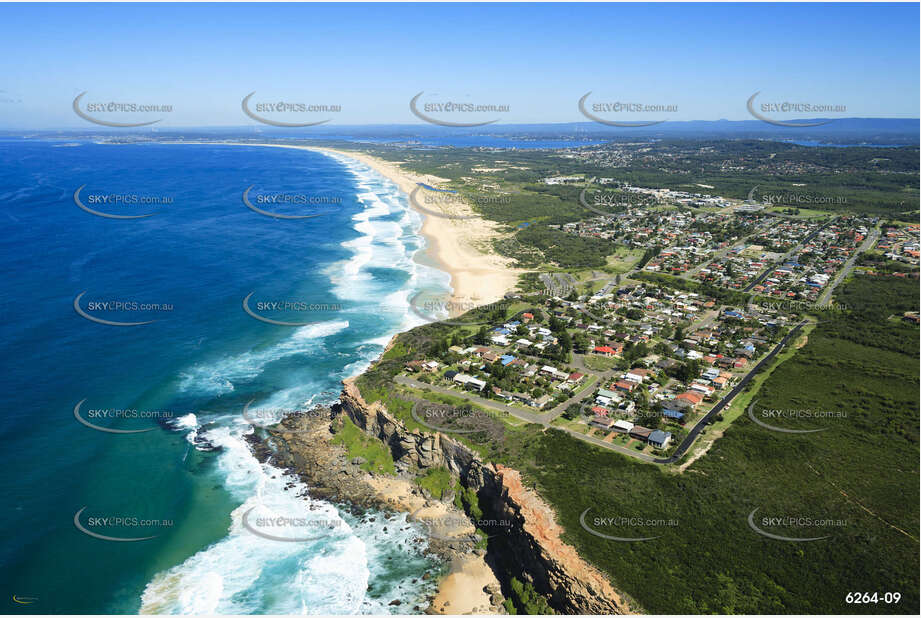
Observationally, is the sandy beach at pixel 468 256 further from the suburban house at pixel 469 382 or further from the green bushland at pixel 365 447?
the green bushland at pixel 365 447

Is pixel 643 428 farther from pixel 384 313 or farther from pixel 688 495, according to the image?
pixel 384 313

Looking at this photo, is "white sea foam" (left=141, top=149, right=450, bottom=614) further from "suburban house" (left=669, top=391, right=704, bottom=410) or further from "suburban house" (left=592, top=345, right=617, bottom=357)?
"suburban house" (left=592, top=345, right=617, bottom=357)

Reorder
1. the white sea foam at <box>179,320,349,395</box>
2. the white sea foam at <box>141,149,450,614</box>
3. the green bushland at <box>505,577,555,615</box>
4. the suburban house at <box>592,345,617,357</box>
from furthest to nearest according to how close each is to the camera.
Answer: the suburban house at <box>592,345,617,357</box> < the white sea foam at <box>179,320,349,395</box> < the white sea foam at <box>141,149,450,614</box> < the green bushland at <box>505,577,555,615</box>

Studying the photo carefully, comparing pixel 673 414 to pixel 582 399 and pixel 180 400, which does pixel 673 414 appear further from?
pixel 180 400

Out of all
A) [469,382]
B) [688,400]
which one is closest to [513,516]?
[469,382]

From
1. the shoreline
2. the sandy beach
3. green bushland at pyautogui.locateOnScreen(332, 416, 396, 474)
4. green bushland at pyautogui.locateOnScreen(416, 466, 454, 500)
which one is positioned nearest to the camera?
the shoreline

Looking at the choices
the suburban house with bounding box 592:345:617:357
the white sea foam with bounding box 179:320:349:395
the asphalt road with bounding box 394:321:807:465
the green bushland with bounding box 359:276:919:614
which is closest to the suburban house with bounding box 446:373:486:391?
the asphalt road with bounding box 394:321:807:465

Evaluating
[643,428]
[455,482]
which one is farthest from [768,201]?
[455,482]
